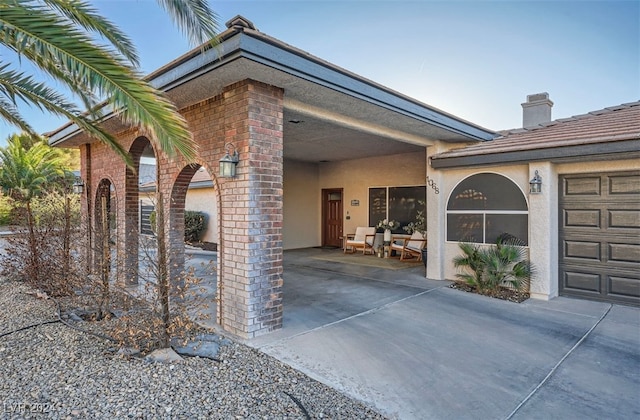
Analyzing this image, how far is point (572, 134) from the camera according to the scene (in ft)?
21.3

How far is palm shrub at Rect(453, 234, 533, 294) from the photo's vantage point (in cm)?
666

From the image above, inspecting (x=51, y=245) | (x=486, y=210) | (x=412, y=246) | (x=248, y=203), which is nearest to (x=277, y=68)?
(x=248, y=203)

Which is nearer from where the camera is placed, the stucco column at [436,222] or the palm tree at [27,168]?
the stucco column at [436,222]

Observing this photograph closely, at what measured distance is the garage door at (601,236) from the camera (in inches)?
235

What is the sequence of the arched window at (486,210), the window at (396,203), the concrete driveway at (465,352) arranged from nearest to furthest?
the concrete driveway at (465,352) → the arched window at (486,210) → the window at (396,203)

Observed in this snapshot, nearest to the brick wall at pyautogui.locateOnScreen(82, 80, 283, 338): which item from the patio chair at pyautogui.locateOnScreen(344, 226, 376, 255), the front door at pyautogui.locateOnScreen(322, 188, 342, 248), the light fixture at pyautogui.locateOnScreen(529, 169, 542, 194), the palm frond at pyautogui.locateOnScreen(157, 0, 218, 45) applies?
the palm frond at pyautogui.locateOnScreen(157, 0, 218, 45)

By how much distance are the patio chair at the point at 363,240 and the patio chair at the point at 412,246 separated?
1.16m

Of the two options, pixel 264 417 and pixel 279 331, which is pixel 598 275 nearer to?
pixel 279 331

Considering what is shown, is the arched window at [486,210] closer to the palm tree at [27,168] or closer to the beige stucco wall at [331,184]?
the beige stucco wall at [331,184]

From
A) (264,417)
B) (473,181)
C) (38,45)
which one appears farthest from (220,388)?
(473,181)

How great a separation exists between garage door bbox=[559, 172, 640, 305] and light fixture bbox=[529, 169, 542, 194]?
0.58 m

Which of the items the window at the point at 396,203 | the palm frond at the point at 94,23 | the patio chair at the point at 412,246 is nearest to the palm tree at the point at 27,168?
the window at the point at 396,203

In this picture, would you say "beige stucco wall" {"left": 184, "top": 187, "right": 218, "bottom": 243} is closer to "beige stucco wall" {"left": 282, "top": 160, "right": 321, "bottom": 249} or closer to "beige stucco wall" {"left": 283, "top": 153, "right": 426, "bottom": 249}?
"beige stucco wall" {"left": 282, "top": 160, "right": 321, "bottom": 249}

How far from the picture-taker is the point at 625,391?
3.28m
